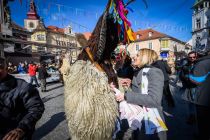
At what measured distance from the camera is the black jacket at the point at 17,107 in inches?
64.0

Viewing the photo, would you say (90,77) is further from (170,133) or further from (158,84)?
(170,133)

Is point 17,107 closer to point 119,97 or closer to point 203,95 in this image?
point 119,97

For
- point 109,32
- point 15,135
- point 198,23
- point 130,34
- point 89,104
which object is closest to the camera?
point 89,104

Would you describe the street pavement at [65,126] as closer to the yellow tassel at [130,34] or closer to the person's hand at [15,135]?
the person's hand at [15,135]

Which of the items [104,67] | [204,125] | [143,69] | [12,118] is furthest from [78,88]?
[204,125]

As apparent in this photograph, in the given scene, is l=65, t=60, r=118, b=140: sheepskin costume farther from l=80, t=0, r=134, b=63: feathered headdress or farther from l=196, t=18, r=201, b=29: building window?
l=196, t=18, r=201, b=29: building window

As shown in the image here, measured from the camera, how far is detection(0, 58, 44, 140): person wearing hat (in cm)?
161

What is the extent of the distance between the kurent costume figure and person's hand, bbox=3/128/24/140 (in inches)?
18.9

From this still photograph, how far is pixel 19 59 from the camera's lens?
31516 millimetres

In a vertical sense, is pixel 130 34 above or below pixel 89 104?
above

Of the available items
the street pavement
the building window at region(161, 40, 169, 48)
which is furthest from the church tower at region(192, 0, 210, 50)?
the street pavement

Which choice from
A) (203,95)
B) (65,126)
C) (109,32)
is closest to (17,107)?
(109,32)

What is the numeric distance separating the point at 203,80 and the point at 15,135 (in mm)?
2683

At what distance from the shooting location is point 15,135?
4.83 ft
